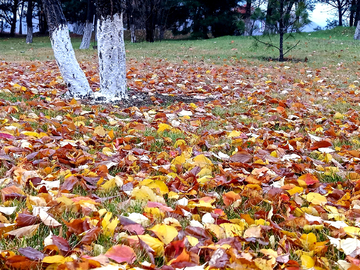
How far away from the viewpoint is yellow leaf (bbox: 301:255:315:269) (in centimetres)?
132

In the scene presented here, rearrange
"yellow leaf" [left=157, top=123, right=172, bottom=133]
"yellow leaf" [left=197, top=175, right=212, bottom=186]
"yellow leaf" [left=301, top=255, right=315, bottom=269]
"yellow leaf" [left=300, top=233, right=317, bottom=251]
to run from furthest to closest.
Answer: "yellow leaf" [left=157, top=123, right=172, bottom=133], "yellow leaf" [left=197, top=175, right=212, bottom=186], "yellow leaf" [left=300, top=233, right=317, bottom=251], "yellow leaf" [left=301, top=255, right=315, bottom=269]

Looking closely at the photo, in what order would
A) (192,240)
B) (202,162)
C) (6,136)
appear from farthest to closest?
(6,136) → (202,162) → (192,240)

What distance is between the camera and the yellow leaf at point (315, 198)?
1.88 metres

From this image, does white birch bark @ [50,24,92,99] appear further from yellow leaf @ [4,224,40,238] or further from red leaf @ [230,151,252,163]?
yellow leaf @ [4,224,40,238]

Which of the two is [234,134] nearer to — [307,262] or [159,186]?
[159,186]

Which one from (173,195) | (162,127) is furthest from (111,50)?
(173,195)

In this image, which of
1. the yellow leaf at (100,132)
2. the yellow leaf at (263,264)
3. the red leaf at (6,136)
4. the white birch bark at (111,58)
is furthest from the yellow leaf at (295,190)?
the white birch bark at (111,58)

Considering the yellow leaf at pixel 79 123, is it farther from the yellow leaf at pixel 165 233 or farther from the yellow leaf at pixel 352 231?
the yellow leaf at pixel 352 231

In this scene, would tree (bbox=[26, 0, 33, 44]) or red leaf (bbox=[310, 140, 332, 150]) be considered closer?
red leaf (bbox=[310, 140, 332, 150])

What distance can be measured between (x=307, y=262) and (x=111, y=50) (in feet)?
13.2

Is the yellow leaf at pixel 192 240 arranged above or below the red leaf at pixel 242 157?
below

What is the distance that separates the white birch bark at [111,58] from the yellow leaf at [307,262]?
390 centimetres

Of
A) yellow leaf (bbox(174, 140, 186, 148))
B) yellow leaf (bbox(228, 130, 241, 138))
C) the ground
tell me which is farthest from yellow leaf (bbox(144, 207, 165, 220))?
yellow leaf (bbox(228, 130, 241, 138))

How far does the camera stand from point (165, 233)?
4.62 ft
